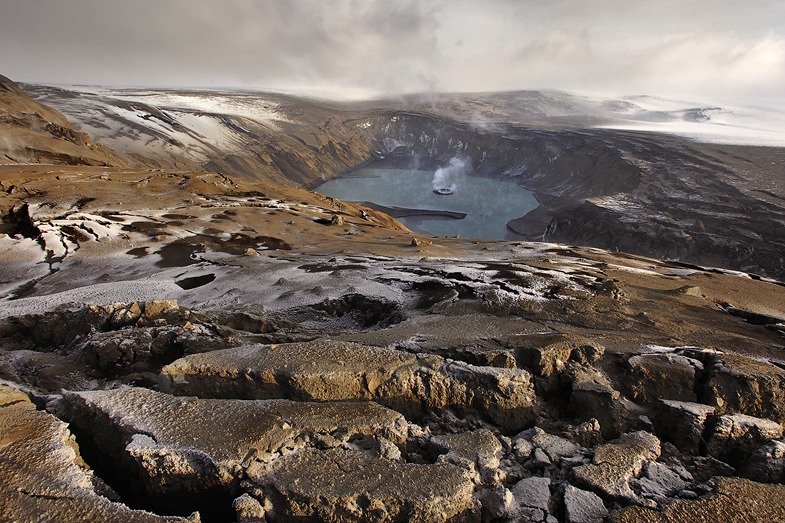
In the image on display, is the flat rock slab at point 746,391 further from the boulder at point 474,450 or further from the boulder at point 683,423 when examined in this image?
the boulder at point 474,450

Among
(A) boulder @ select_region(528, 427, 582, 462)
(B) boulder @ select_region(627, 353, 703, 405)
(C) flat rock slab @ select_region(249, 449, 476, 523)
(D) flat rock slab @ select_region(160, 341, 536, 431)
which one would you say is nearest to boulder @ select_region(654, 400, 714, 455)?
(B) boulder @ select_region(627, 353, 703, 405)

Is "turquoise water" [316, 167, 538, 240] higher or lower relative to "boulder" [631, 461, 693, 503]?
lower

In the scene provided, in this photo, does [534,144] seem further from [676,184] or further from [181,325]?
[181,325]

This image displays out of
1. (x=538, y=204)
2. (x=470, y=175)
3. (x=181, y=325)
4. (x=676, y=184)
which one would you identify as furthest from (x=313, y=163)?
(x=181, y=325)

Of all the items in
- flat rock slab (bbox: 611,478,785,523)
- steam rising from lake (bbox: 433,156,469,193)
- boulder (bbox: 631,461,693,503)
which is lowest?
steam rising from lake (bbox: 433,156,469,193)

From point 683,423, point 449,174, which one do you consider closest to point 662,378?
point 683,423

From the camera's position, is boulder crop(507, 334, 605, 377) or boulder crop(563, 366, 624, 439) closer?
boulder crop(563, 366, 624, 439)

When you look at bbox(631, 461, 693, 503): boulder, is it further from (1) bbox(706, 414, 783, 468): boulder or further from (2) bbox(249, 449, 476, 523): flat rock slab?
(2) bbox(249, 449, 476, 523): flat rock slab
